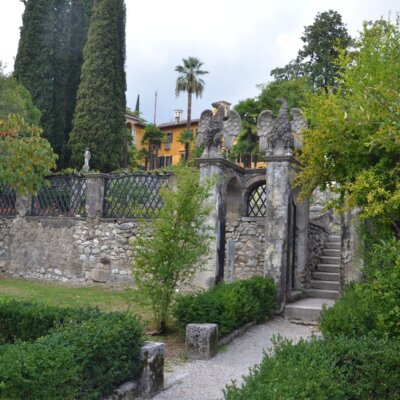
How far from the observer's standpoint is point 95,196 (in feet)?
45.6

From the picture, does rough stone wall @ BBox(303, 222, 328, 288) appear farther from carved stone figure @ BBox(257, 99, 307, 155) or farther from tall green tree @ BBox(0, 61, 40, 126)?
tall green tree @ BBox(0, 61, 40, 126)

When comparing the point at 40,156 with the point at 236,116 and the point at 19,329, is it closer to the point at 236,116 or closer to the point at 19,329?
the point at 19,329

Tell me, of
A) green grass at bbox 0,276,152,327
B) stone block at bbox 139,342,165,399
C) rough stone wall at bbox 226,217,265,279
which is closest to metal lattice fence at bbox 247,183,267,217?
rough stone wall at bbox 226,217,265,279

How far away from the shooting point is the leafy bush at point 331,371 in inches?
146

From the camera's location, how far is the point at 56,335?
15.5ft

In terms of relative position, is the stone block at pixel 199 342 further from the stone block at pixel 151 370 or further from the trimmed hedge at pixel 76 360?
the trimmed hedge at pixel 76 360

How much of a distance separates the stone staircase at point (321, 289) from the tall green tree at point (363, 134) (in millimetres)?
2613

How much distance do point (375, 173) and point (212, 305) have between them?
10.1 feet

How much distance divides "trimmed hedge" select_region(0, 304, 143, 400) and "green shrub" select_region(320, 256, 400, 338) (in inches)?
85.3

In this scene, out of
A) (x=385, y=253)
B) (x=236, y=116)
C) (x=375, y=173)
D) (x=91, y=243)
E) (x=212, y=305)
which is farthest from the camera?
(x=91, y=243)

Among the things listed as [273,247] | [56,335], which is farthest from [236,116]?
[56,335]

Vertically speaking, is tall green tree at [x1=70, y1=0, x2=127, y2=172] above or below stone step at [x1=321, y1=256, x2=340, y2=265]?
above

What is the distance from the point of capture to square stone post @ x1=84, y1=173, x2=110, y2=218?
1388cm

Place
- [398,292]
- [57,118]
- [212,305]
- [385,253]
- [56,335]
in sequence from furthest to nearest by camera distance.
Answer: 1. [57,118]
2. [212,305]
3. [385,253]
4. [398,292]
5. [56,335]
